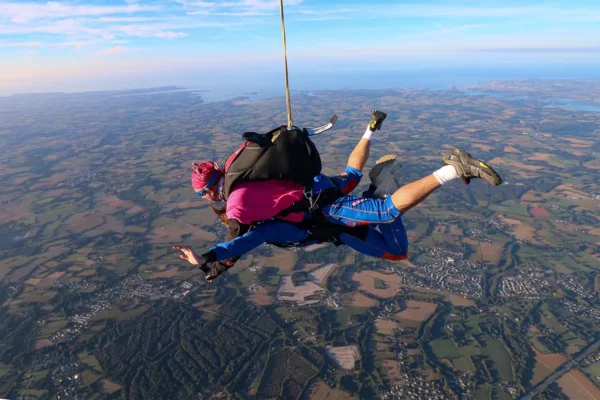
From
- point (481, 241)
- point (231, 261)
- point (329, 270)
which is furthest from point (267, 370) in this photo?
point (481, 241)

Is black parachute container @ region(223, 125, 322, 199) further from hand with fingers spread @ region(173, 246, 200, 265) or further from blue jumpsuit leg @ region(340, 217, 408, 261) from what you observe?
blue jumpsuit leg @ region(340, 217, 408, 261)

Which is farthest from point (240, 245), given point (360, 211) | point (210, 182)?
point (360, 211)

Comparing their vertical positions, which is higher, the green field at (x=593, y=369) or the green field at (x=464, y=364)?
the green field at (x=464, y=364)

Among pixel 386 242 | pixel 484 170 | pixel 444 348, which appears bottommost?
pixel 444 348

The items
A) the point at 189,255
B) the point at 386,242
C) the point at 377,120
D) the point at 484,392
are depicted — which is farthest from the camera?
the point at 484,392

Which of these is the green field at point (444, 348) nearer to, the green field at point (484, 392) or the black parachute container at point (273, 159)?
the green field at point (484, 392)

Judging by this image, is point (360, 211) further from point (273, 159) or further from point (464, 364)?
point (464, 364)

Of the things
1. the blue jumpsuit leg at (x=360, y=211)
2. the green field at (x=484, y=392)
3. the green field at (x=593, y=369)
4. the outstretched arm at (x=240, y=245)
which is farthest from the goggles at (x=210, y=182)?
the green field at (x=593, y=369)

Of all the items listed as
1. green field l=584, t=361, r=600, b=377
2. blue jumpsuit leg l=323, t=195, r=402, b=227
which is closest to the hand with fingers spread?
blue jumpsuit leg l=323, t=195, r=402, b=227
